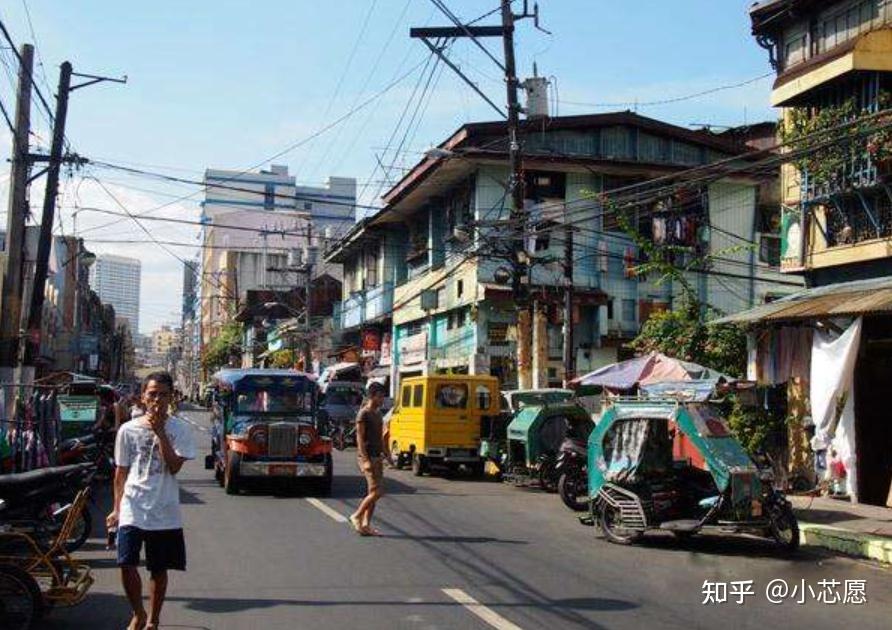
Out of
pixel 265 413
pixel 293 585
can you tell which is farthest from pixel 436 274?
pixel 293 585

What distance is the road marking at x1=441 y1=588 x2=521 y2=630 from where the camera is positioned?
7.44 metres

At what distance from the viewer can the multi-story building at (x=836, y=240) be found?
1517 cm

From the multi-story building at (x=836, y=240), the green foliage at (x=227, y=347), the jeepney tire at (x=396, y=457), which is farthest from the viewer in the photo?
the green foliage at (x=227, y=347)

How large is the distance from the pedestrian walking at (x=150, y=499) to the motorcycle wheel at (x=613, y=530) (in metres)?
6.69

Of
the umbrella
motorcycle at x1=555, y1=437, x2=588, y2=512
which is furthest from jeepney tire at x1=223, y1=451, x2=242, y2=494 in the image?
the umbrella

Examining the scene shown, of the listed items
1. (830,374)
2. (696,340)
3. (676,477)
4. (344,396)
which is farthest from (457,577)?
(344,396)

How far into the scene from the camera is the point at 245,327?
291 ft

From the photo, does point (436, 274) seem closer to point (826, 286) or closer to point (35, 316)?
point (35, 316)

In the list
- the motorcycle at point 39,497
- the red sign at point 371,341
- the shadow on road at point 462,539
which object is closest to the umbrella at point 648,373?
the shadow on road at point 462,539

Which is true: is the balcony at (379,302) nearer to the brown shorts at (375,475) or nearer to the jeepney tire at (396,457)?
the jeepney tire at (396,457)

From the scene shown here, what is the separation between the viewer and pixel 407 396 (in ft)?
75.8

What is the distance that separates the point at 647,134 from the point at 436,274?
940 centimetres

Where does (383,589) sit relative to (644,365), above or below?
below

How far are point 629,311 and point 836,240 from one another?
1615 cm
